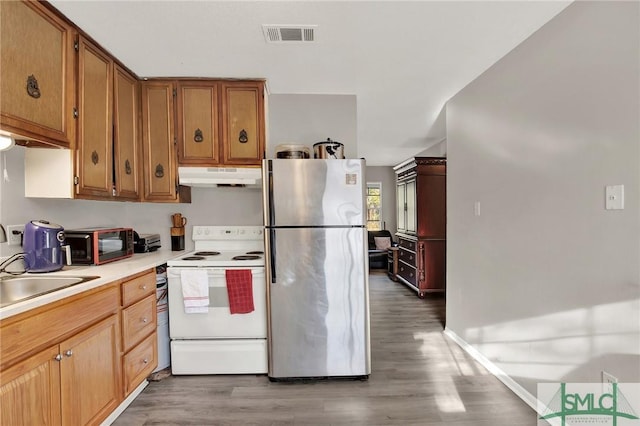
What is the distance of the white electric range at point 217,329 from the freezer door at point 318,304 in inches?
5.4

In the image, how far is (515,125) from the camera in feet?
6.68

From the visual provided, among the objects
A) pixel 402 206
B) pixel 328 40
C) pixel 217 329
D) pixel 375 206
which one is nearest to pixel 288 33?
pixel 328 40

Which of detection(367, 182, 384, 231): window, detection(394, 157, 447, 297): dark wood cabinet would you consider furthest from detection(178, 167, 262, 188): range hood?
detection(367, 182, 384, 231): window

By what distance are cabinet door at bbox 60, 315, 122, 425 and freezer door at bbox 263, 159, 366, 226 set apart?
114 centimetres

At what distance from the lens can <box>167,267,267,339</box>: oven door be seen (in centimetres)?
226

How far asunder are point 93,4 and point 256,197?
171 cm

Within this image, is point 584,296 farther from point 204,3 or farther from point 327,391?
point 204,3

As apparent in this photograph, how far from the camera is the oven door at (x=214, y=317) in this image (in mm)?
2260

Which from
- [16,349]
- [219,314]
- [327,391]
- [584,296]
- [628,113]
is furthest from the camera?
[219,314]

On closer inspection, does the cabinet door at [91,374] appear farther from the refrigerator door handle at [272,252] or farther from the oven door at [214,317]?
the refrigerator door handle at [272,252]

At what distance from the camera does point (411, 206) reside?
4.71m

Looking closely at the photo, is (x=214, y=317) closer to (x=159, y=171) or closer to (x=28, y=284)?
(x=28, y=284)

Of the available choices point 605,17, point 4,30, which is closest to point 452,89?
point 605,17

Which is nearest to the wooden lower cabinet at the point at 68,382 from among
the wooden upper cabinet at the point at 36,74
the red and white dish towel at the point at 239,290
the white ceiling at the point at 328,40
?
the red and white dish towel at the point at 239,290
